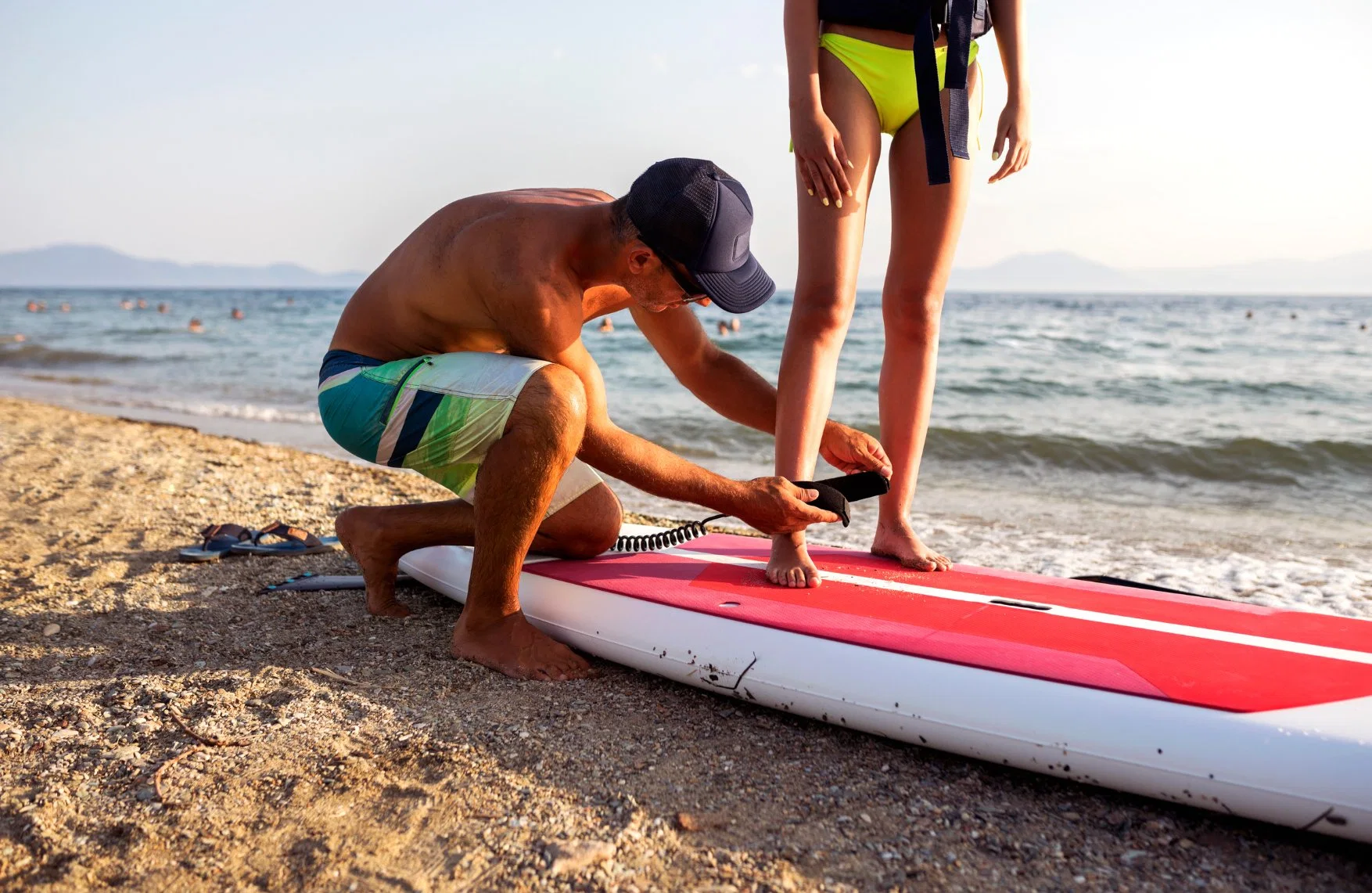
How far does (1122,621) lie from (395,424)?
2.06 metres

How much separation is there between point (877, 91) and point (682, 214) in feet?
3.22

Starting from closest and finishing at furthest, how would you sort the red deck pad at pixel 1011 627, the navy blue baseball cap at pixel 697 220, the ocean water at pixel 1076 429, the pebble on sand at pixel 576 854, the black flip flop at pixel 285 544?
the pebble on sand at pixel 576 854, the red deck pad at pixel 1011 627, the navy blue baseball cap at pixel 697 220, the black flip flop at pixel 285 544, the ocean water at pixel 1076 429

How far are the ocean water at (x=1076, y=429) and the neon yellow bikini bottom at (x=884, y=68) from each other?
88.0 inches

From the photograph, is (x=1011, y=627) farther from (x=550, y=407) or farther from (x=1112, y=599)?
(x=550, y=407)

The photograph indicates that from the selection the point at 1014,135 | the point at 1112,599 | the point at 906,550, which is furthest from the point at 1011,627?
the point at 1014,135

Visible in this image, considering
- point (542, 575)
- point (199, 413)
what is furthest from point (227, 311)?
point (542, 575)

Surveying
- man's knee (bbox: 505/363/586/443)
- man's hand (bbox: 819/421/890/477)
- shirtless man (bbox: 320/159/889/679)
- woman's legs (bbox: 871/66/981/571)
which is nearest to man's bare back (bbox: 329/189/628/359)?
shirtless man (bbox: 320/159/889/679)

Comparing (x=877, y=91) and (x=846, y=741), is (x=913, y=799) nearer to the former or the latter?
(x=846, y=741)

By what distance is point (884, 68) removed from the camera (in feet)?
9.80

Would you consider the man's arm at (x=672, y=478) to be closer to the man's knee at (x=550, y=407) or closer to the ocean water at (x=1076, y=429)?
the man's knee at (x=550, y=407)

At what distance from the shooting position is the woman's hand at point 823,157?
2.88m

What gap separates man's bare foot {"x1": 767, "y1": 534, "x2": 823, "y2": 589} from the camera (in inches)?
114

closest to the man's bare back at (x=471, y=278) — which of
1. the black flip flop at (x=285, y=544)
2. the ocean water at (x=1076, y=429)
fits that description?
the black flip flop at (x=285, y=544)

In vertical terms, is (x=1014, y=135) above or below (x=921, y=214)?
above
